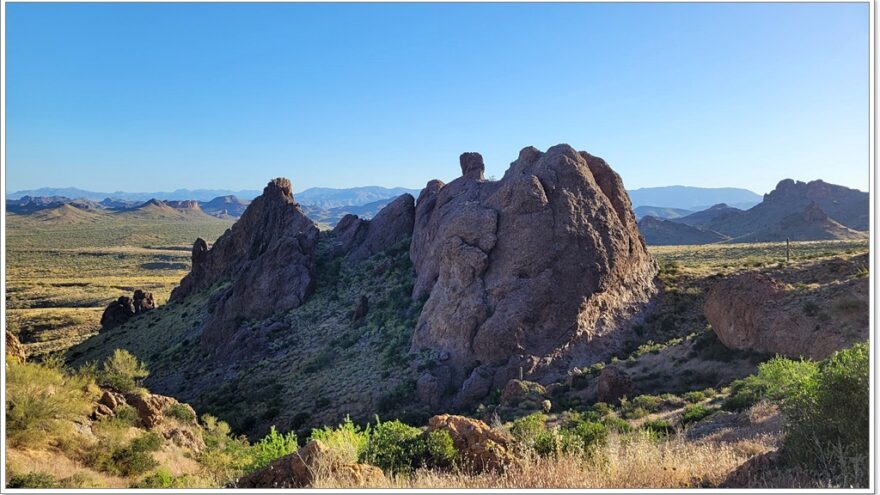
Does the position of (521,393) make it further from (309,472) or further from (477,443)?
(309,472)

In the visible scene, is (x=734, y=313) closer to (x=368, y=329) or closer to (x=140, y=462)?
(x=368, y=329)

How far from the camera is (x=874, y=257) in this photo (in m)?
8.43

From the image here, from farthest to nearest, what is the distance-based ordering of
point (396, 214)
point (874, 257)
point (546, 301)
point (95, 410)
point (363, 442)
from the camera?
1. point (396, 214)
2. point (546, 301)
3. point (95, 410)
4. point (363, 442)
5. point (874, 257)

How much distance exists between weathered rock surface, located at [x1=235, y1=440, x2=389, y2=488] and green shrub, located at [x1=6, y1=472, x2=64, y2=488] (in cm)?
379

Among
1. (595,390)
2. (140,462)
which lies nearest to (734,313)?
(595,390)

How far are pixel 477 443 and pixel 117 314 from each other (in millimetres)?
56419

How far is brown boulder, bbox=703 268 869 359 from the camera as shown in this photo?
65.1 ft

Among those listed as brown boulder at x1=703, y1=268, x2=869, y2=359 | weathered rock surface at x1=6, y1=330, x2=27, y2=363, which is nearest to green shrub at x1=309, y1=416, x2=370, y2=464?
weathered rock surface at x1=6, y1=330, x2=27, y2=363

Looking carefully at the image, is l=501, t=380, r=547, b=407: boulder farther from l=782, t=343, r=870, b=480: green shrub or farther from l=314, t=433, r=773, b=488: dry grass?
l=782, t=343, r=870, b=480: green shrub

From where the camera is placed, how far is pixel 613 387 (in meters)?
21.2

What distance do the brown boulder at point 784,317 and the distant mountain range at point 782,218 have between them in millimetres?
128618

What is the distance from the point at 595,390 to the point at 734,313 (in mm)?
7979

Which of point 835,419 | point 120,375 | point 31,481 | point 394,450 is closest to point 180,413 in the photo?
point 120,375

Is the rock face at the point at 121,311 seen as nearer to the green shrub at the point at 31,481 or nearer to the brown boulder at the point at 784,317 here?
the green shrub at the point at 31,481
